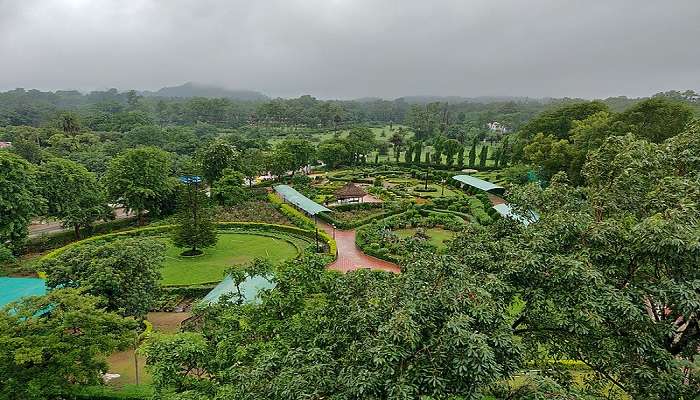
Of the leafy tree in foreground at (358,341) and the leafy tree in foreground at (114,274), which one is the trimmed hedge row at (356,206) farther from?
the leafy tree in foreground at (358,341)

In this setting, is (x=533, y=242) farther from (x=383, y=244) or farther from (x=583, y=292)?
(x=383, y=244)

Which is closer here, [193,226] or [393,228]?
[193,226]

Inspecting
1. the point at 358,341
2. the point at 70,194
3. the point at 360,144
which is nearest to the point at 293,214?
the point at 70,194

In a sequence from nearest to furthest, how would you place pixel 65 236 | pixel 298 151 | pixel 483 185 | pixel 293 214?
pixel 65 236 < pixel 293 214 < pixel 483 185 < pixel 298 151

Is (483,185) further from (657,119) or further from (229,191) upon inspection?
(229,191)

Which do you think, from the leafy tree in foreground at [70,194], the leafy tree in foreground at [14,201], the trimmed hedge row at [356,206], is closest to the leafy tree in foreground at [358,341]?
the leafy tree in foreground at [14,201]

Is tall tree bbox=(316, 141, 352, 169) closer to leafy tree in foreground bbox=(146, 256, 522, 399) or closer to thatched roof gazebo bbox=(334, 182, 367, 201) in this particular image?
thatched roof gazebo bbox=(334, 182, 367, 201)

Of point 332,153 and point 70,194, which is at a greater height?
point 332,153
